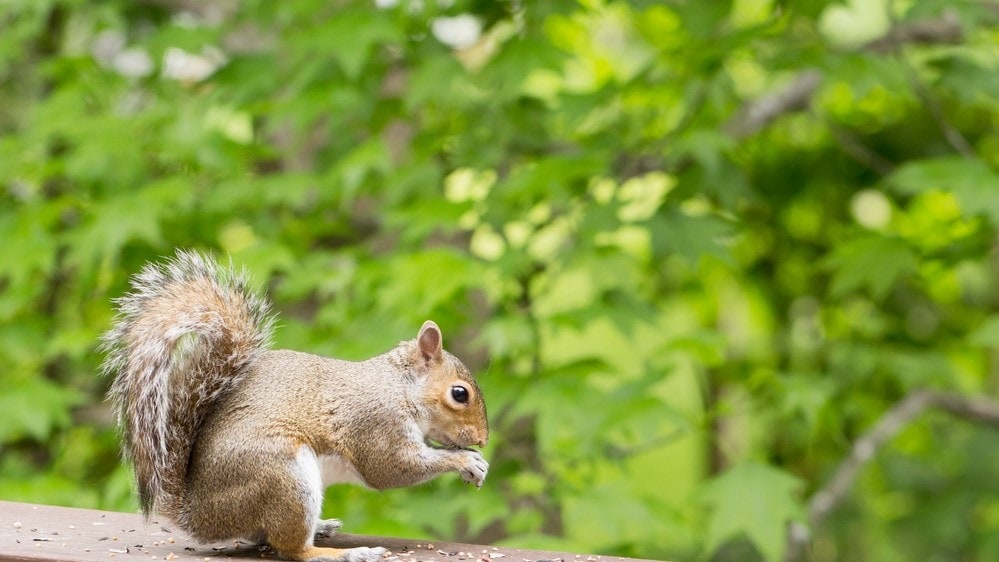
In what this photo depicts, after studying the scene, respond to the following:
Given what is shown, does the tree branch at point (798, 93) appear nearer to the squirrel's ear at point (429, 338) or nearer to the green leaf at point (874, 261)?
the green leaf at point (874, 261)

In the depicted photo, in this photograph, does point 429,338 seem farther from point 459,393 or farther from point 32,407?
point 32,407

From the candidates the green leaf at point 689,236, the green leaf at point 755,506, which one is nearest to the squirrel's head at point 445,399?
the green leaf at point 755,506

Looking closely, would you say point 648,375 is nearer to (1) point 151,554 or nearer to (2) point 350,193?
(2) point 350,193

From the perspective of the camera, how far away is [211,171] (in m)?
3.54

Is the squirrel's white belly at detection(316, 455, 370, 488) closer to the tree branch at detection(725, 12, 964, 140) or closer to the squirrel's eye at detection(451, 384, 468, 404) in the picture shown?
the squirrel's eye at detection(451, 384, 468, 404)

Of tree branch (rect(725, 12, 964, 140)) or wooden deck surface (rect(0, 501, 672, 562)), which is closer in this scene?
wooden deck surface (rect(0, 501, 672, 562))

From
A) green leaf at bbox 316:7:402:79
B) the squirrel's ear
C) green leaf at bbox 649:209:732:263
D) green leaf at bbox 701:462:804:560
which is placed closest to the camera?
the squirrel's ear

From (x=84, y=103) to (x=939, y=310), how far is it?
11.0ft

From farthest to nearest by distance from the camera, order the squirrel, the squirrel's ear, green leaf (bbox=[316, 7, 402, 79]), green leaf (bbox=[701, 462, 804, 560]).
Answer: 1. green leaf (bbox=[316, 7, 402, 79])
2. green leaf (bbox=[701, 462, 804, 560])
3. the squirrel's ear
4. the squirrel

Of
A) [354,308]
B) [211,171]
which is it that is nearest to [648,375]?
[354,308]

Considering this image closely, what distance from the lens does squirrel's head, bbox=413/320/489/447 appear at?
2.09 metres

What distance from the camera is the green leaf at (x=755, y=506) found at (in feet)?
9.63

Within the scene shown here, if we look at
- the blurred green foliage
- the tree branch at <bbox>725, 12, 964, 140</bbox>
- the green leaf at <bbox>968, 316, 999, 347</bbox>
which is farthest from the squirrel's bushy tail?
the tree branch at <bbox>725, 12, 964, 140</bbox>

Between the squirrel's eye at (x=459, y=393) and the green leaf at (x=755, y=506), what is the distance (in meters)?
1.11
